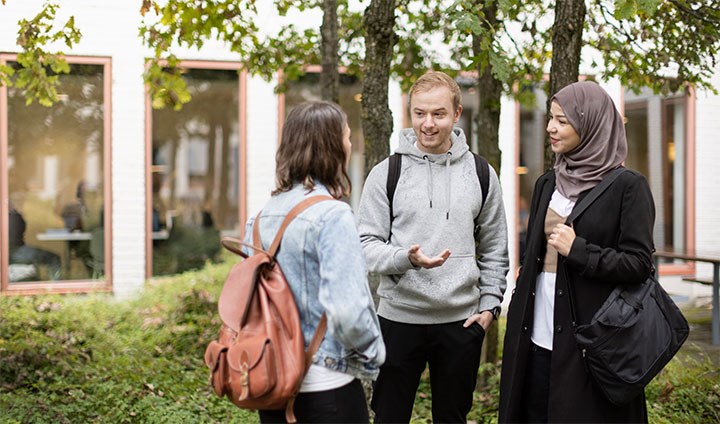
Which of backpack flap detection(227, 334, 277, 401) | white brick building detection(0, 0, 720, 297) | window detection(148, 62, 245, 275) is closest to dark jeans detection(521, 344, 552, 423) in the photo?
backpack flap detection(227, 334, 277, 401)

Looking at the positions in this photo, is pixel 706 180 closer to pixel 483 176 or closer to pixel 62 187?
pixel 62 187

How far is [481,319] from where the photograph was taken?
380 cm

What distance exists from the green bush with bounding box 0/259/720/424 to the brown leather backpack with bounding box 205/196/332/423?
2.82 meters

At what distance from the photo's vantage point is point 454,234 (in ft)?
12.4

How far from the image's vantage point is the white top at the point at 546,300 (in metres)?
3.58

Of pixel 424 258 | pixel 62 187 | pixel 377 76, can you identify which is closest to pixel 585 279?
pixel 424 258

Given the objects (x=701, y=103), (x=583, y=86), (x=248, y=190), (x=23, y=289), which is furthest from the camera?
(x=701, y=103)

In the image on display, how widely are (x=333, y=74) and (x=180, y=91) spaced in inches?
55.9

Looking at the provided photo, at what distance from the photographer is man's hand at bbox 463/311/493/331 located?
12.4 ft

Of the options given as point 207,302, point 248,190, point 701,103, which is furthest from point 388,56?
point 701,103

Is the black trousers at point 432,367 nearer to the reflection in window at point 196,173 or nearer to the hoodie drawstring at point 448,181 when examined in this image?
the hoodie drawstring at point 448,181

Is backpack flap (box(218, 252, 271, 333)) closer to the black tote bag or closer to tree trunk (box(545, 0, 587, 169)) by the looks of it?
the black tote bag

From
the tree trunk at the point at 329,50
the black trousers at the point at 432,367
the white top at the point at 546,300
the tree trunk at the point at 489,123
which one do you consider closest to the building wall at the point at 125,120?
the tree trunk at the point at 329,50

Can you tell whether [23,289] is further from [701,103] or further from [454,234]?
[701,103]
